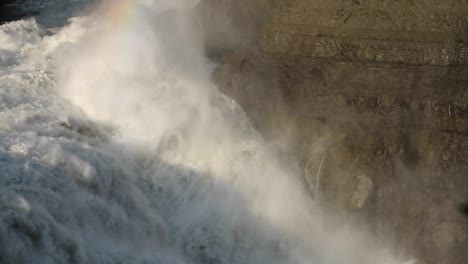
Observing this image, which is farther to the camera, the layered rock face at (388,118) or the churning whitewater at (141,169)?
the layered rock face at (388,118)

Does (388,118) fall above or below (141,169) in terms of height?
above

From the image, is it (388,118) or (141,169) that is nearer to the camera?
(388,118)

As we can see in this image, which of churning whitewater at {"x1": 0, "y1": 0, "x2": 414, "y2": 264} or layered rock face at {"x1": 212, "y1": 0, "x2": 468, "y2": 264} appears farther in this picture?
layered rock face at {"x1": 212, "y1": 0, "x2": 468, "y2": 264}

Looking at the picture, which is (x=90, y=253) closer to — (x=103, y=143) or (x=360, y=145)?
(x=103, y=143)
